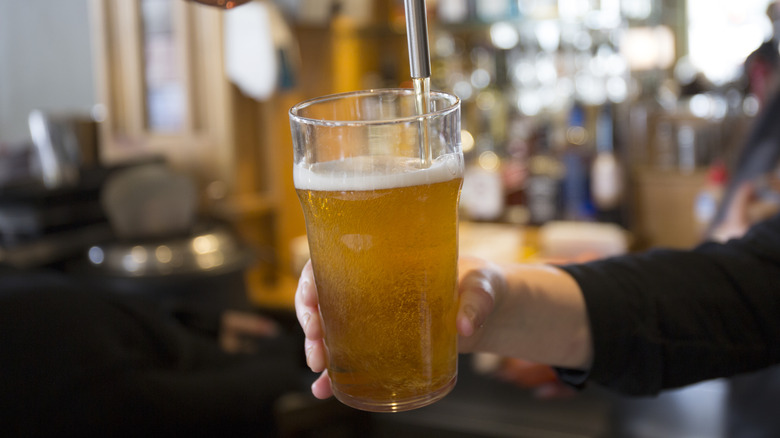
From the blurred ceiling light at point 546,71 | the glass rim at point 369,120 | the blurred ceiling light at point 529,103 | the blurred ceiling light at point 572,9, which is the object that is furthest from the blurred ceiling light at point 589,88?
the glass rim at point 369,120

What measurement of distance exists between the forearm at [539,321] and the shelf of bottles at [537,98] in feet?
7.65

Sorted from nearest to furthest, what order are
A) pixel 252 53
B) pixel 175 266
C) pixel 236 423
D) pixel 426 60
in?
pixel 426 60 → pixel 236 423 → pixel 175 266 → pixel 252 53

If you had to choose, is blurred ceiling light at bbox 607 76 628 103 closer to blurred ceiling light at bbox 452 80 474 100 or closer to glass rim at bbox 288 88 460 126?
blurred ceiling light at bbox 452 80 474 100

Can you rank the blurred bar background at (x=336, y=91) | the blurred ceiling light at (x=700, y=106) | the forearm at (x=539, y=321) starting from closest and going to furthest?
1. the forearm at (x=539, y=321)
2. the blurred bar background at (x=336, y=91)
3. the blurred ceiling light at (x=700, y=106)

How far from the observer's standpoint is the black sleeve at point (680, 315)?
92 cm

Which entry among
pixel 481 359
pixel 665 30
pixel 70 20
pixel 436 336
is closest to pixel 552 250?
pixel 481 359

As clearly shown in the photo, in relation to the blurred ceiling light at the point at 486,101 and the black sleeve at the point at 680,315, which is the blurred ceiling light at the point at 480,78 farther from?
the black sleeve at the point at 680,315

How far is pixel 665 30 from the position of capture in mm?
4047

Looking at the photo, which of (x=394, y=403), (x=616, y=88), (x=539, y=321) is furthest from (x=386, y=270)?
(x=616, y=88)

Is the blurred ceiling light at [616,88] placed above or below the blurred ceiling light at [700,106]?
above

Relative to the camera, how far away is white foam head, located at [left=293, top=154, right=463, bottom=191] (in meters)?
0.65

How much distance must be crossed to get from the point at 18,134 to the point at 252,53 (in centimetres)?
291

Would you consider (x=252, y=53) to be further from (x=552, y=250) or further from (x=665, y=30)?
(x=665, y=30)

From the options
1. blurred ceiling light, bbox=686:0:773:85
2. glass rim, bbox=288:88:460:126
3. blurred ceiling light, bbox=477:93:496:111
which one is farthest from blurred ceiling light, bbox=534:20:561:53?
blurred ceiling light, bbox=686:0:773:85
